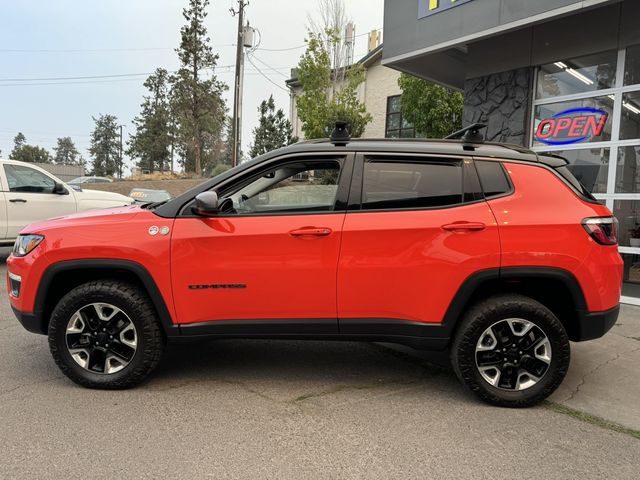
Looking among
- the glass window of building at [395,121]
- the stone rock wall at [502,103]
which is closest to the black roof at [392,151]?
the stone rock wall at [502,103]

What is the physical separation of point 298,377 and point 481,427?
55.9 inches

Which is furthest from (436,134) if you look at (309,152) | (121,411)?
(121,411)

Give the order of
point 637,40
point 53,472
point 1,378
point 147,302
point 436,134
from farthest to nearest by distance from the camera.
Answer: point 436,134 < point 637,40 < point 1,378 < point 147,302 < point 53,472

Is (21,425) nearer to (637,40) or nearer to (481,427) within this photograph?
(481,427)

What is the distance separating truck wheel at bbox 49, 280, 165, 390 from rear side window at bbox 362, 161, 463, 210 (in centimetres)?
178

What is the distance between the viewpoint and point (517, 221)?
10.6ft

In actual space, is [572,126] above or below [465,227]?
above

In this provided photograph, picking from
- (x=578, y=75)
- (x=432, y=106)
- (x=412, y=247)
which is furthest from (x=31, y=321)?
(x=432, y=106)

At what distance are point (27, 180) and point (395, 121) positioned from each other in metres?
19.6

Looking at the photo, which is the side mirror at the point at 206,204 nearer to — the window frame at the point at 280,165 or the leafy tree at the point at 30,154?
the window frame at the point at 280,165

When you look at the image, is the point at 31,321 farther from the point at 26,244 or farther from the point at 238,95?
the point at 238,95

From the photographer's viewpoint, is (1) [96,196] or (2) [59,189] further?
(1) [96,196]

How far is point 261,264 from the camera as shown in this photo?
3289 millimetres

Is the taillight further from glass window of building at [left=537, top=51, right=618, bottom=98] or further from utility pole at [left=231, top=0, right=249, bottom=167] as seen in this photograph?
utility pole at [left=231, top=0, right=249, bottom=167]
